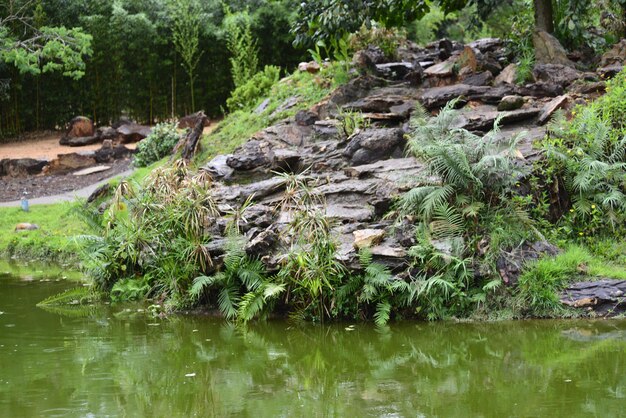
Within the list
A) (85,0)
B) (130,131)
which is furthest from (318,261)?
(85,0)

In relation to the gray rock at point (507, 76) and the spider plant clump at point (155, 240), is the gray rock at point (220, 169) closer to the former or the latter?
the spider plant clump at point (155, 240)

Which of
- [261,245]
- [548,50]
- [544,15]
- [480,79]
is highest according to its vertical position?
[544,15]

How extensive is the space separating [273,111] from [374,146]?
4.98 m

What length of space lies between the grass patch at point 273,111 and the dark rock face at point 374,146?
3442 mm

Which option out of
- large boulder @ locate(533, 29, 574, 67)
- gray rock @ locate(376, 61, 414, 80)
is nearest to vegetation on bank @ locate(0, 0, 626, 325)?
large boulder @ locate(533, 29, 574, 67)

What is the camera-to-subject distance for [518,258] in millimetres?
9148

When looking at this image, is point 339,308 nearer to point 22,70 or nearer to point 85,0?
point 22,70

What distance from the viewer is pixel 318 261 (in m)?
9.02

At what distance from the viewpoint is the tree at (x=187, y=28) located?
25094 mm

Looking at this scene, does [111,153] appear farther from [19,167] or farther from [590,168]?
[590,168]

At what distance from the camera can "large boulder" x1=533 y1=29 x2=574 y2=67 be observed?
13547 millimetres

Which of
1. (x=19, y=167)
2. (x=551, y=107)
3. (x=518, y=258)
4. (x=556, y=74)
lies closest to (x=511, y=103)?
(x=551, y=107)

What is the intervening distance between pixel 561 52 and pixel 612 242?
4921mm

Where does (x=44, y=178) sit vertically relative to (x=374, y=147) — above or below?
below
